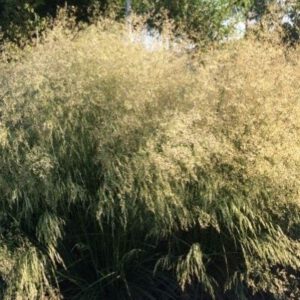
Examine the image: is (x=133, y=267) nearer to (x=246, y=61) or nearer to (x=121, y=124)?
(x=121, y=124)

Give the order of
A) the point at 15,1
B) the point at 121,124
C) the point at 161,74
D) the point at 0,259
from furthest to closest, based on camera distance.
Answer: the point at 15,1 → the point at 161,74 → the point at 121,124 → the point at 0,259

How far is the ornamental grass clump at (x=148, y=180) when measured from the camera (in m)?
4.24

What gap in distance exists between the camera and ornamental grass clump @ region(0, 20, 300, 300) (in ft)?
13.9

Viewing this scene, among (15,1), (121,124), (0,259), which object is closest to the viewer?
(0,259)

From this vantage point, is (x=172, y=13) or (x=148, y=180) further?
(x=172, y=13)

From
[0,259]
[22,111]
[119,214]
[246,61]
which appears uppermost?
[246,61]

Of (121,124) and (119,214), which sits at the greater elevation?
(121,124)

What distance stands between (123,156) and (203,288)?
1.09m

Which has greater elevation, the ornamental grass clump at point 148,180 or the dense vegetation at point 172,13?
the dense vegetation at point 172,13

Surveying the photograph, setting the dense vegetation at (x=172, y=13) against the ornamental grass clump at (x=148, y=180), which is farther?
the dense vegetation at (x=172, y=13)

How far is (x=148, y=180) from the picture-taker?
420 centimetres

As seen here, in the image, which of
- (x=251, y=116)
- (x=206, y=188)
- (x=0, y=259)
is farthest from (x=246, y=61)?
(x=0, y=259)

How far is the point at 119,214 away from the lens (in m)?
4.38

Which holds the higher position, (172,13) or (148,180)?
(172,13)
